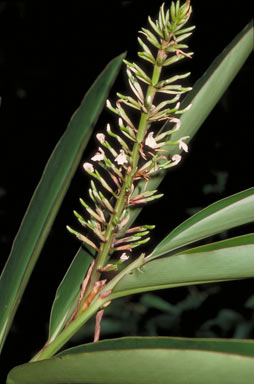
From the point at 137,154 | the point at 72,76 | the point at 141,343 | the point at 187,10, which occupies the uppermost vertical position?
the point at 72,76

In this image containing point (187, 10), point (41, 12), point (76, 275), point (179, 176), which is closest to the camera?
point (187, 10)

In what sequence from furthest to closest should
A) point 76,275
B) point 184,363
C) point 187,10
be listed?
point 76,275 → point 187,10 → point 184,363

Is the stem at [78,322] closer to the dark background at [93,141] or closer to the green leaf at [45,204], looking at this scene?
the green leaf at [45,204]

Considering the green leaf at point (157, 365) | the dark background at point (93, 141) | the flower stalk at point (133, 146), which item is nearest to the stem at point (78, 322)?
the flower stalk at point (133, 146)

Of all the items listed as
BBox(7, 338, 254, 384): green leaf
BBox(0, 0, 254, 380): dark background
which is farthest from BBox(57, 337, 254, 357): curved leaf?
BBox(0, 0, 254, 380): dark background

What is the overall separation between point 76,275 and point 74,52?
1.39 meters

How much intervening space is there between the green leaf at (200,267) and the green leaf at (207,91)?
136mm

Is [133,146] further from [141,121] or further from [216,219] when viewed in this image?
[216,219]

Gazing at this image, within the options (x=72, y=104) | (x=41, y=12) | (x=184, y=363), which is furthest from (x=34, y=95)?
(x=184, y=363)

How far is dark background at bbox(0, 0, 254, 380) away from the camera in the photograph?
1.70 m

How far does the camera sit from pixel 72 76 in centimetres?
191

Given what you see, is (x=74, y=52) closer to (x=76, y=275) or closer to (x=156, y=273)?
(x=76, y=275)

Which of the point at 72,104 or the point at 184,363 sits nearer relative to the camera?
the point at 184,363

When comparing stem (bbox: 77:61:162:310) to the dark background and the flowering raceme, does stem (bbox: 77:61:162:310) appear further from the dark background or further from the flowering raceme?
the dark background
